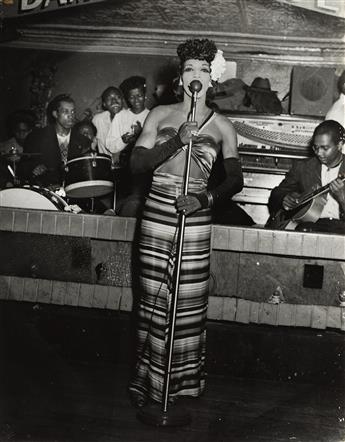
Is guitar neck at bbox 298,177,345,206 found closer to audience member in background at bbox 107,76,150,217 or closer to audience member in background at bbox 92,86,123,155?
audience member in background at bbox 107,76,150,217

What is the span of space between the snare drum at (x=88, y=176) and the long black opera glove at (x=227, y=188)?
228 cm

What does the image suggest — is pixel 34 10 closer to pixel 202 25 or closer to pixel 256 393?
pixel 202 25

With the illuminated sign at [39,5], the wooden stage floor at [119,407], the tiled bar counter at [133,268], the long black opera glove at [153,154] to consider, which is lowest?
the wooden stage floor at [119,407]

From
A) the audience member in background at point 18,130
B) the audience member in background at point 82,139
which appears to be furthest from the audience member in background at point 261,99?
the audience member in background at point 18,130

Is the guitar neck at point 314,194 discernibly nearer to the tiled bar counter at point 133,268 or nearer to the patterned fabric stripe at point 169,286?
the tiled bar counter at point 133,268

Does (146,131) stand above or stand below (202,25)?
below

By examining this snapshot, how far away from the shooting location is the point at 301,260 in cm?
418

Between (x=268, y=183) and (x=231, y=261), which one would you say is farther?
(x=268, y=183)

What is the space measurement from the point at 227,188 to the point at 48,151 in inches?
156

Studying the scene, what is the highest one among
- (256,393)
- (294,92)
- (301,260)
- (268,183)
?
(294,92)

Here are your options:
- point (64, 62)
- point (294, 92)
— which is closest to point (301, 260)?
point (294, 92)

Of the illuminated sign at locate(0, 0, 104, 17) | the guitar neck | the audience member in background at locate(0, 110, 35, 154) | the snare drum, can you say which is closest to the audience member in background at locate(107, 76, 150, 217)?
the audience member in background at locate(0, 110, 35, 154)

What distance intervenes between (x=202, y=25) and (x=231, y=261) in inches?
161

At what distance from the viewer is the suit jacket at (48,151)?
6.03 meters
